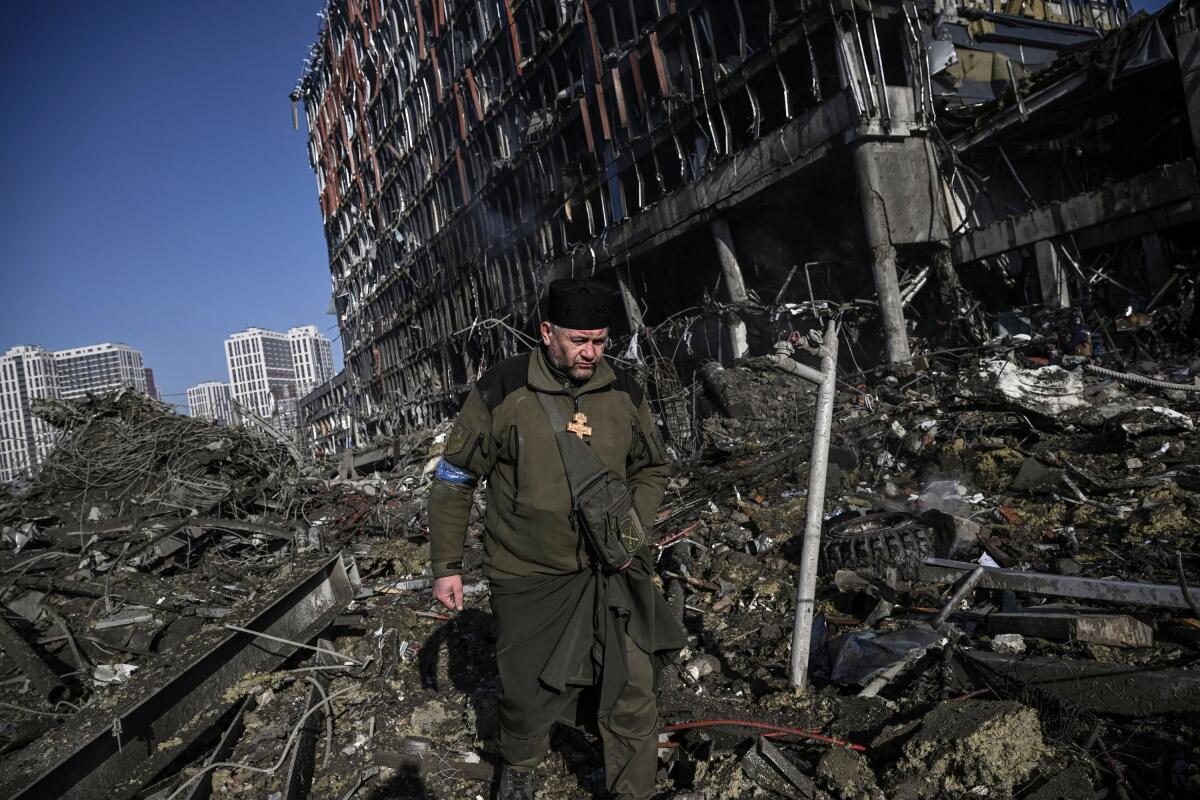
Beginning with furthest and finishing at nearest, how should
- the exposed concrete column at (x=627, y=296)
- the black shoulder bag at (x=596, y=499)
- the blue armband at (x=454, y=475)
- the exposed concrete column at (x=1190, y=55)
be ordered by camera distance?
the exposed concrete column at (x=627, y=296) < the exposed concrete column at (x=1190, y=55) < the blue armband at (x=454, y=475) < the black shoulder bag at (x=596, y=499)

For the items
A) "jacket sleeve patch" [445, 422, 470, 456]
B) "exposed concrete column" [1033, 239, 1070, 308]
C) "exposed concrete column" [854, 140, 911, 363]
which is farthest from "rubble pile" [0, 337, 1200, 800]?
"exposed concrete column" [854, 140, 911, 363]

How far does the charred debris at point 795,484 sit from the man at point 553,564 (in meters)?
0.51

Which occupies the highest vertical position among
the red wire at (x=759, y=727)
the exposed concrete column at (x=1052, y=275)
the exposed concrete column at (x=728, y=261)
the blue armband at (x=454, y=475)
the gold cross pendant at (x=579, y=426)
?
the exposed concrete column at (x=728, y=261)

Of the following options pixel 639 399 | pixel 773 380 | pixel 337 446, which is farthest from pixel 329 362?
pixel 639 399

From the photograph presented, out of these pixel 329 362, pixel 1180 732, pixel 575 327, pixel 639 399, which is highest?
pixel 329 362

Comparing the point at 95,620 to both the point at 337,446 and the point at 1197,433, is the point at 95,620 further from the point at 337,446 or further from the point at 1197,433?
the point at 337,446

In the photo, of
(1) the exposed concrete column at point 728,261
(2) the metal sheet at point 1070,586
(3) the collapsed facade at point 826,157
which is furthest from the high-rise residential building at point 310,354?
(2) the metal sheet at point 1070,586

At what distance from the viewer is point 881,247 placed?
12531mm

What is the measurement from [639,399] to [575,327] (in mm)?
505

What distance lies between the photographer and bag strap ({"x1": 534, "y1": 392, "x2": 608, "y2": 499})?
2.59 meters

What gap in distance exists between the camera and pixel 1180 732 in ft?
8.02

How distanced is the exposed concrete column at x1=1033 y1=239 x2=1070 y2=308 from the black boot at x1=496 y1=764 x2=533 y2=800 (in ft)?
39.8

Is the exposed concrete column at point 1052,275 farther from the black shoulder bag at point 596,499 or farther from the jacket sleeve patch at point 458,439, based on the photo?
the jacket sleeve patch at point 458,439

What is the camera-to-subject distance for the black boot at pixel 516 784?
264 cm
